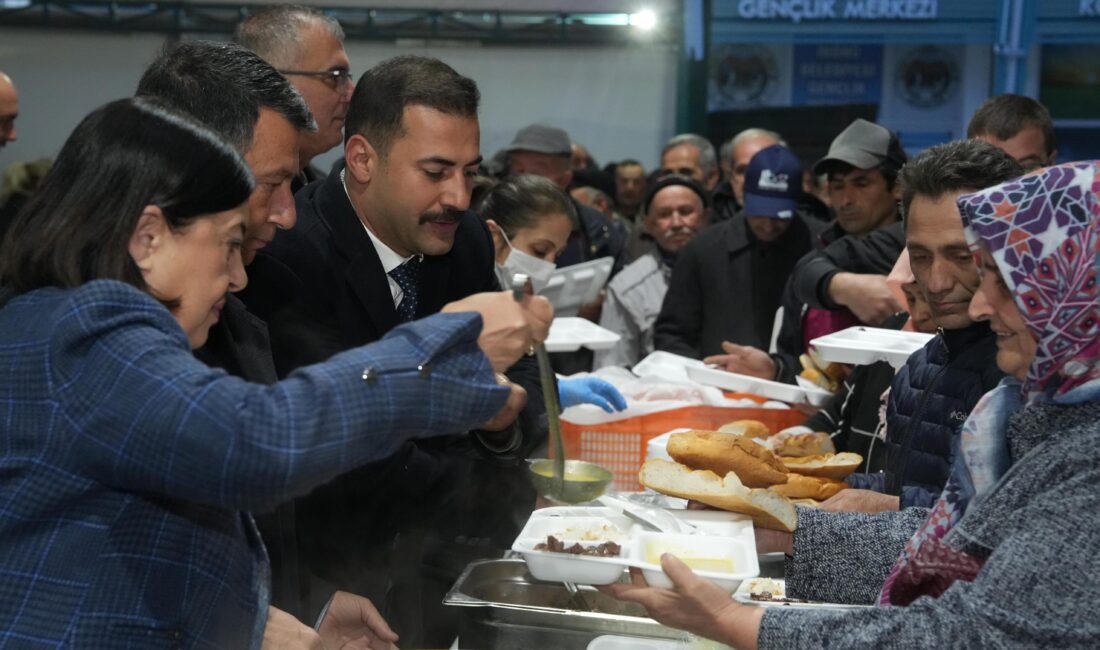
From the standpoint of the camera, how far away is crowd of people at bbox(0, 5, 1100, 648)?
44.1 inches

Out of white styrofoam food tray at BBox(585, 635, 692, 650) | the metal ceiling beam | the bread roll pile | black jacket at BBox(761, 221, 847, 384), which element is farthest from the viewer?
the metal ceiling beam

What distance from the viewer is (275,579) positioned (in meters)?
1.77

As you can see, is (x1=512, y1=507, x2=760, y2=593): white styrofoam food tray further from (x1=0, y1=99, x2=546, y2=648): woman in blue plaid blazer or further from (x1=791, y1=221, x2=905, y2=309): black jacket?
(x1=791, y1=221, x2=905, y2=309): black jacket

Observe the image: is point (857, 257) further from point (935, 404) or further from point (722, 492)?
point (722, 492)

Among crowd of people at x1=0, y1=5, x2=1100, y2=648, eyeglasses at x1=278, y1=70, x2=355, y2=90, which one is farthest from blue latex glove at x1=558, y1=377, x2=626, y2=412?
eyeglasses at x1=278, y1=70, x2=355, y2=90

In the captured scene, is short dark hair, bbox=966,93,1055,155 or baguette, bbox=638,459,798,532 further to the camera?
short dark hair, bbox=966,93,1055,155

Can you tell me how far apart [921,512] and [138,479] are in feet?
4.66

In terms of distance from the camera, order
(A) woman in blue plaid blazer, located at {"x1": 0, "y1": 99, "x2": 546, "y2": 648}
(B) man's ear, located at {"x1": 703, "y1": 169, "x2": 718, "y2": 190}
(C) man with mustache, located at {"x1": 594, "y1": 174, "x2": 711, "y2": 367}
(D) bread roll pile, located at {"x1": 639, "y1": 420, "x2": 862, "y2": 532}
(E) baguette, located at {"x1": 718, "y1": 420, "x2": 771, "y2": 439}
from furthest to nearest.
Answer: (B) man's ear, located at {"x1": 703, "y1": 169, "x2": 718, "y2": 190}
(C) man with mustache, located at {"x1": 594, "y1": 174, "x2": 711, "y2": 367}
(E) baguette, located at {"x1": 718, "y1": 420, "x2": 771, "y2": 439}
(D) bread roll pile, located at {"x1": 639, "y1": 420, "x2": 862, "y2": 532}
(A) woman in blue plaid blazer, located at {"x1": 0, "y1": 99, "x2": 546, "y2": 648}

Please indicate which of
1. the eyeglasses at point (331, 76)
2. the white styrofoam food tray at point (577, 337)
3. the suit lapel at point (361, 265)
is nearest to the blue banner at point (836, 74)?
the white styrofoam food tray at point (577, 337)

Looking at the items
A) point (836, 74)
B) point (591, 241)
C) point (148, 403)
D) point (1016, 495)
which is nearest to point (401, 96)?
point (148, 403)

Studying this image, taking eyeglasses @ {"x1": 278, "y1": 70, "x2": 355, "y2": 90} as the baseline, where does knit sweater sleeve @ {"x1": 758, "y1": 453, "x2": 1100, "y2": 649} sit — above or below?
below

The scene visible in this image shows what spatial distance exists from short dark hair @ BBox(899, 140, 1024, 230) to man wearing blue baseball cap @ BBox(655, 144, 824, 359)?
2.14 metres

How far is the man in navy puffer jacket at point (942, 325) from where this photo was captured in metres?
2.12

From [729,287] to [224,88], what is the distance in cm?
303
